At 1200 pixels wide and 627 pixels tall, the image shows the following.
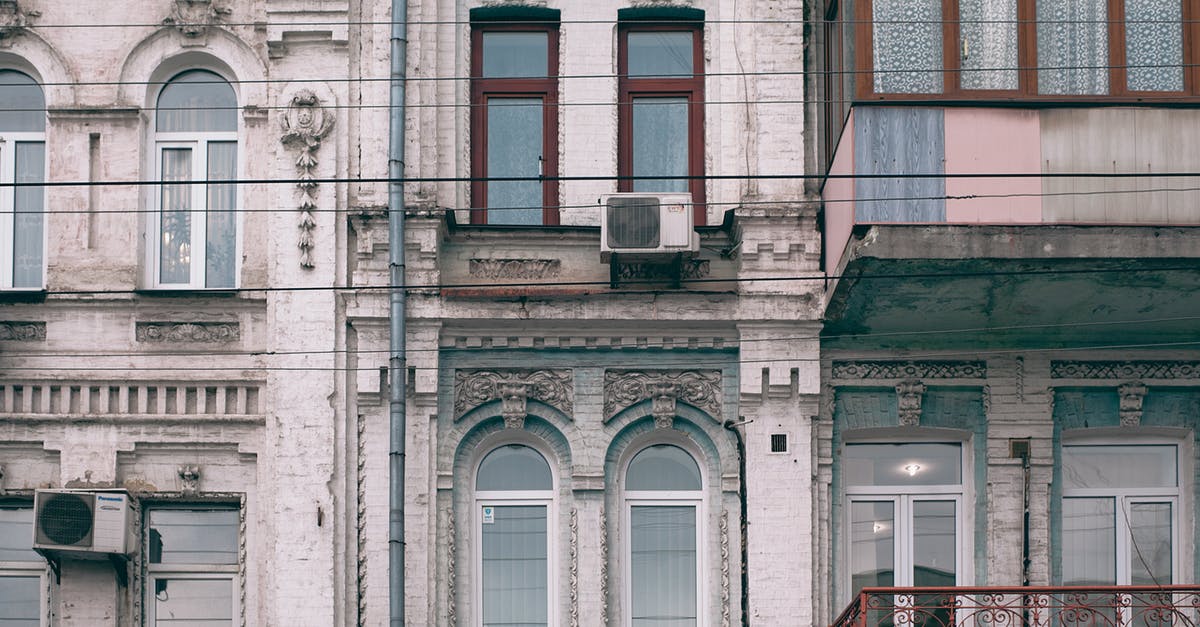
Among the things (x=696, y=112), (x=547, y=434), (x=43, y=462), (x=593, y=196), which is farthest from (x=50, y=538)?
(x=696, y=112)

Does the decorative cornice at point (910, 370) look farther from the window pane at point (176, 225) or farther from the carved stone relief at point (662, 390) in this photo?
the window pane at point (176, 225)

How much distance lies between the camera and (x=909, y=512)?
55.1ft

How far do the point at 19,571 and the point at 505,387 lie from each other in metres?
4.38

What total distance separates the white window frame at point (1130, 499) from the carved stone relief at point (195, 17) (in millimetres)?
8216

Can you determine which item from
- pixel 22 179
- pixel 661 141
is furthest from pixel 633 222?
pixel 22 179

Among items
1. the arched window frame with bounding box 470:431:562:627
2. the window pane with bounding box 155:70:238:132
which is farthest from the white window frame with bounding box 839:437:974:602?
the window pane with bounding box 155:70:238:132

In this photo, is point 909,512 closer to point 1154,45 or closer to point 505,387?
point 505,387

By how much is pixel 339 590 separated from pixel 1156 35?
788cm

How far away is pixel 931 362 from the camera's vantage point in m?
16.7

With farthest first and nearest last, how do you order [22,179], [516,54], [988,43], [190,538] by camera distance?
[516,54] < [22,179] < [190,538] < [988,43]

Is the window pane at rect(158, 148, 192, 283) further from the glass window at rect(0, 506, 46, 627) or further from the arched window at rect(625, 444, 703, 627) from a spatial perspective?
the arched window at rect(625, 444, 703, 627)

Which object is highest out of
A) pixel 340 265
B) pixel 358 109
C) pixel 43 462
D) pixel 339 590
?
pixel 358 109

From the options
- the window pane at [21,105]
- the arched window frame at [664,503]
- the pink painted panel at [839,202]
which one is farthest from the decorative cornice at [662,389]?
the window pane at [21,105]

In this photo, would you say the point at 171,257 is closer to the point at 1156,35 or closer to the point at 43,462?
the point at 43,462
